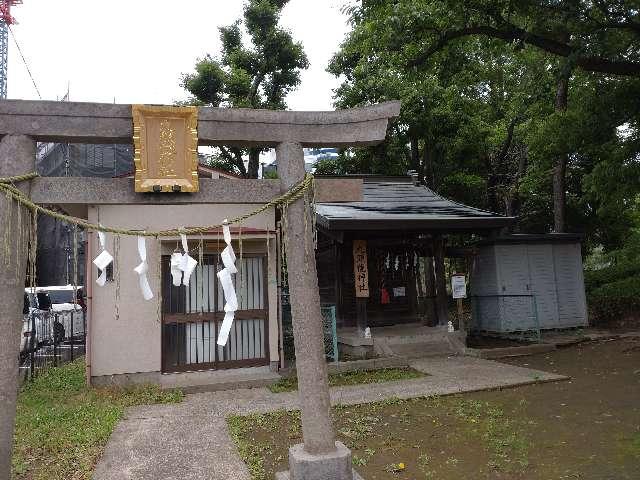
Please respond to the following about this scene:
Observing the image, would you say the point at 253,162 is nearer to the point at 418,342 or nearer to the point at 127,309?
the point at 418,342

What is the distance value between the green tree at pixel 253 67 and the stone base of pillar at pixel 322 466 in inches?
604

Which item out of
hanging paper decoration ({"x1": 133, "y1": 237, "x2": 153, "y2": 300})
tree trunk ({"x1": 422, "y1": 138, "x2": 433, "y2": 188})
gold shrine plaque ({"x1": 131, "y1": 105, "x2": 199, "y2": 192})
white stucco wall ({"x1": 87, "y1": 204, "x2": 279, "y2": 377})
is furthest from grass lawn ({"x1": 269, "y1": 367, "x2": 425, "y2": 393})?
tree trunk ({"x1": 422, "y1": 138, "x2": 433, "y2": 188})

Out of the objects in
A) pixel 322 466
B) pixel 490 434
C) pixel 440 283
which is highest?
pixel 440 283

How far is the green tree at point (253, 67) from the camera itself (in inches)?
705

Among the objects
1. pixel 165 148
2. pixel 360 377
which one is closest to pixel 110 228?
pixel 165 148

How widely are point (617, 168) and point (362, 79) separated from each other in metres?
9.14

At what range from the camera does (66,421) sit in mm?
6629

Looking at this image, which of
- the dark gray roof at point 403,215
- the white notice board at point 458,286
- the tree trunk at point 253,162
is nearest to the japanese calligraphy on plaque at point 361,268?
the dark gray roof at point 403,215

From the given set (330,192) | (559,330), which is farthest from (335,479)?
(559,330)

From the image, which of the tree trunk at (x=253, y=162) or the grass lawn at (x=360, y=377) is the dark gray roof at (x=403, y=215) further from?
the tree trunk at (x=253, y=162)

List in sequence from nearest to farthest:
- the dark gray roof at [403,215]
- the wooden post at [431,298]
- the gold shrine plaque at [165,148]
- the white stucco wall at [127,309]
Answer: the gold shrine plaque at [165,148] < the white stucco wall at [127,309] < the dark gray roof at [403,215] < the wooden post at [431,298]

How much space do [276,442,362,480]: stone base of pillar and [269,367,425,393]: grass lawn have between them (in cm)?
420

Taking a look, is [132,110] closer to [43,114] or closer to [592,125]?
[43,114]

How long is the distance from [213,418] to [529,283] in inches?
385
